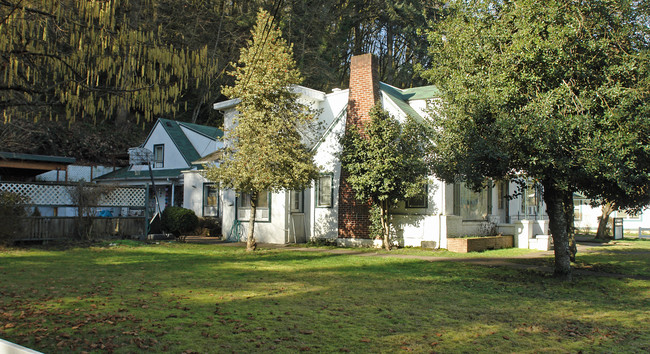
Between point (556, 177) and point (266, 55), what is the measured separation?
31.5 ft

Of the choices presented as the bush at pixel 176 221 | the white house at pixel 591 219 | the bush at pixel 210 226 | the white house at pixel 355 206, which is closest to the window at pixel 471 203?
the white house at pixel 355 206

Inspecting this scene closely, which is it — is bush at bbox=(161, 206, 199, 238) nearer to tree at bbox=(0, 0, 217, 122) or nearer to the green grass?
tree at bbox=(0, 0, 217, 122)

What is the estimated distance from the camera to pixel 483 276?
1204 cm

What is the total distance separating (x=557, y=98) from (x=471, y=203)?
10170 millimetres

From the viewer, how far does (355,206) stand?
763 inches

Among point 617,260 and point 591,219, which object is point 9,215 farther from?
point 591,219

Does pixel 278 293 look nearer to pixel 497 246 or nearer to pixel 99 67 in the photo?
pixel 99 67

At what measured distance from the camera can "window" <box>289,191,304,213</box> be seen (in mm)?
20500

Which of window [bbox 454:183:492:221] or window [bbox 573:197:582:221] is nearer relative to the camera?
window [bbox 454:183:492:221]

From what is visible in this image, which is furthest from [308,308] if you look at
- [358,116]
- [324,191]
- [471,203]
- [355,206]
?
[471,203]

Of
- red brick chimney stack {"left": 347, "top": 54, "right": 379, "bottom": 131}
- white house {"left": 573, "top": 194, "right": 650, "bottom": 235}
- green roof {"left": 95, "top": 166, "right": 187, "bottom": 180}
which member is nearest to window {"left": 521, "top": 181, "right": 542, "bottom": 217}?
white house {"left": 573, "top": 194, "right": 650, "bottom": 235}

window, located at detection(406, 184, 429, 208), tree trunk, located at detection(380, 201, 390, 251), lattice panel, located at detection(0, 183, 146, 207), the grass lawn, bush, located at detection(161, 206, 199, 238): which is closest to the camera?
the grass lawn

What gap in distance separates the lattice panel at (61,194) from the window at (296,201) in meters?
6.03

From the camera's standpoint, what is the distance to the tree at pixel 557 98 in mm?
9930
